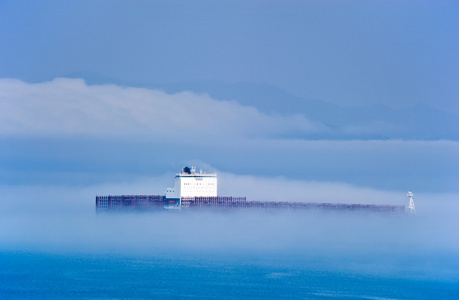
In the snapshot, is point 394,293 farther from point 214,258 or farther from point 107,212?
point 107,212

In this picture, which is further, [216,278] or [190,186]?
Answer: [190,186]

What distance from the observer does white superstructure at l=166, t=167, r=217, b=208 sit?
6788cm

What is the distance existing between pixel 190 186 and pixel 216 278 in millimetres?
25000

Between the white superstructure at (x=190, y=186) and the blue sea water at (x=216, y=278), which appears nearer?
the blue sea water at (x=216, y=278)

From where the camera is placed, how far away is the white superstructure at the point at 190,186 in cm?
6788

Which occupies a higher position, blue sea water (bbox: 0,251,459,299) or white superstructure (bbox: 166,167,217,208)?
white superstructure (bbox: 166,167,217,208)

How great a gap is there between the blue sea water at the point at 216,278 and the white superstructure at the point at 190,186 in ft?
42.2

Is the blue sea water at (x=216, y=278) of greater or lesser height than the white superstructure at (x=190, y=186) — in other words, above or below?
below

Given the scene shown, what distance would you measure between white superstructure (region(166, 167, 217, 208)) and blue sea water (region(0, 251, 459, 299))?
12.9m

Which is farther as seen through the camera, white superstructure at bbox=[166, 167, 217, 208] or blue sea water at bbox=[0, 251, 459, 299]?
white superstructure at bbox=[166, 167, 217, 208]

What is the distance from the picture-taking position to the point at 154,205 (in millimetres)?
68938

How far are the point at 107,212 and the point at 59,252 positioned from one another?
401 inches

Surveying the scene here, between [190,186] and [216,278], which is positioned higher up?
[190,186]

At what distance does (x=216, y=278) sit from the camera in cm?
4366
